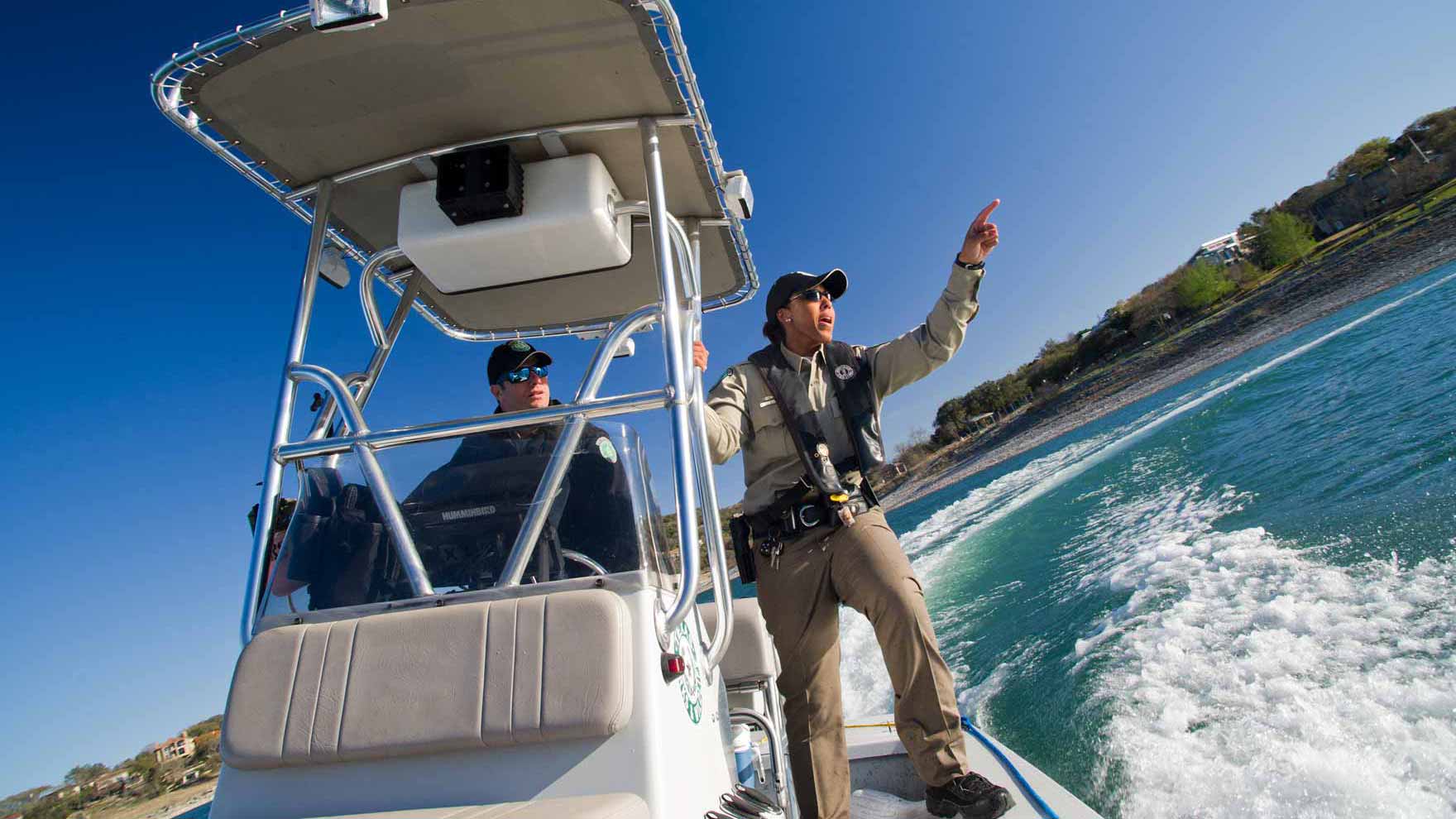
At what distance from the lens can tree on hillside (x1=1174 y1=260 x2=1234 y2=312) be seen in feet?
151

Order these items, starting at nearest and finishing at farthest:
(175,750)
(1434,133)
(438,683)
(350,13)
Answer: (438,683)
(350,13)
(175,750)
(1434,133)

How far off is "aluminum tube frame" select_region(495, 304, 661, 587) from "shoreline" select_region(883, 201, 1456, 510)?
30905mm

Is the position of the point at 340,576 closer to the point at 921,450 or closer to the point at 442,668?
the point at 442,668

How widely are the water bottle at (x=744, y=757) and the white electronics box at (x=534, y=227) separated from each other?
5.80 feet

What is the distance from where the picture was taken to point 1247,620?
388cm

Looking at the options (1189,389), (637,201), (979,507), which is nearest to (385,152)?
(637,201)

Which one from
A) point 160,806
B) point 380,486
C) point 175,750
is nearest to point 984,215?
point 380,486

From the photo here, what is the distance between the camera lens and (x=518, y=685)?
1405 millimetres

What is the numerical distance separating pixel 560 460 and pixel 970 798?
1555 millimetres

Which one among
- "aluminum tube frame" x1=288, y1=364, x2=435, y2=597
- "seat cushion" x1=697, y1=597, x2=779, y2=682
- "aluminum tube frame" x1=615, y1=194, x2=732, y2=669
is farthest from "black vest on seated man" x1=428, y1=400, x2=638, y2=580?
"seat cushion" x1=697, y1=597, x2=779, y2=682

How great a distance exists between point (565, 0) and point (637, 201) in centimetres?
93

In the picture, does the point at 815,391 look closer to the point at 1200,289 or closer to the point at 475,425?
the point at 475,425

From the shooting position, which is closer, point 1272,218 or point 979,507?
point 979,507

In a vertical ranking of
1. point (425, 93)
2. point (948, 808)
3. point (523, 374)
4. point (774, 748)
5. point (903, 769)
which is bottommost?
point (903, 769)
